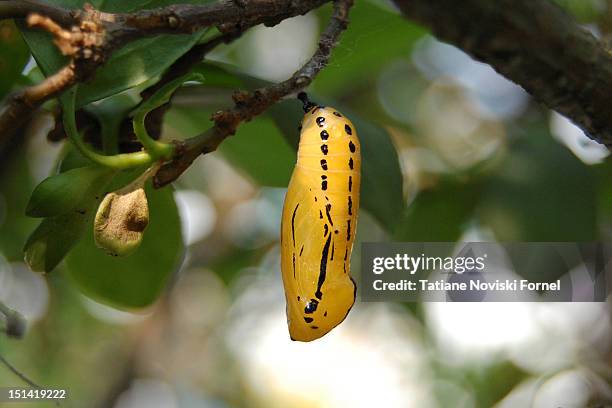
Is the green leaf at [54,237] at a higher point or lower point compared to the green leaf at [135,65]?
lower

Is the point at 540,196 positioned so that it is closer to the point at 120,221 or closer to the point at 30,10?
the point at 120,221

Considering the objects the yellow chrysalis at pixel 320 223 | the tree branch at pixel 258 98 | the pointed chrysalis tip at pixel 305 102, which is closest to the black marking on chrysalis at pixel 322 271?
the yellow chrysalis at pixel 320 223

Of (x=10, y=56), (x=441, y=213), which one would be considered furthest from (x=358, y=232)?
(x=10, y=56)

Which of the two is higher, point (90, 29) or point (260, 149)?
point (90, 29)

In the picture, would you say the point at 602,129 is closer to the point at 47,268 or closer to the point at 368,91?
the point at 47,268

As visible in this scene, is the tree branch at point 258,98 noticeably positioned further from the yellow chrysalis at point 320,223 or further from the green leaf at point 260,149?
the green leaf at point 260,149

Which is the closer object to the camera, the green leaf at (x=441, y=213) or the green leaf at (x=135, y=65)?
the green leaf at (x=135, y=65)

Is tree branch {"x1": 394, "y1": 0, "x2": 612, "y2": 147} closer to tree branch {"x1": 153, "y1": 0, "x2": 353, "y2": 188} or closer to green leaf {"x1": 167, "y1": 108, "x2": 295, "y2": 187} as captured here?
tree branch {"x1": 153, "y1": 0, "x2": 353, "y2": 188}
